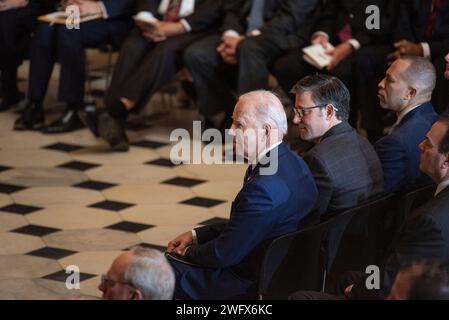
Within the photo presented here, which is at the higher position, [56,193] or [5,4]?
[5,4]

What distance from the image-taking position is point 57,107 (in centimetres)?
913

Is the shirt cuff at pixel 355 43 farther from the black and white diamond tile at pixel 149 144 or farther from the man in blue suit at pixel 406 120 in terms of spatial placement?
the man in blue suit at pixel 406 120

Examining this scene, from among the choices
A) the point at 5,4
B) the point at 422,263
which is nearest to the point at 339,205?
the point at 422,263

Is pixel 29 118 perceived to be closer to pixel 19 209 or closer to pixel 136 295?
pixel 19 209

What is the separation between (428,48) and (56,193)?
8.72ft

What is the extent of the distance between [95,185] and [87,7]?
1.92 meters

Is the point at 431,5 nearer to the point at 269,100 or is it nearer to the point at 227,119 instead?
the point at 227,119

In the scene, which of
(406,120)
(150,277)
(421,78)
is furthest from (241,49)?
(150,277)

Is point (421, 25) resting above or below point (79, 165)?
above

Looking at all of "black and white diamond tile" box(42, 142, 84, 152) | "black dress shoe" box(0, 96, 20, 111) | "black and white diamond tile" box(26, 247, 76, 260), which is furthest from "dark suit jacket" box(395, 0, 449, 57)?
"black dress shoe" box(0, 96, 20, 111)

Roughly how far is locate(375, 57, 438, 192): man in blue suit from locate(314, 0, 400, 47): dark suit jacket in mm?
2015

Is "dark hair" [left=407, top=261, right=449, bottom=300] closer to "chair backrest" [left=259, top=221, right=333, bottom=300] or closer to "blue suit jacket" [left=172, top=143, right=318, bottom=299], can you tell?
"chair backrest" [left=259, top=221, right=333, bottom=300]

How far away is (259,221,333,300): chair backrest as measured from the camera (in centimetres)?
→ 385

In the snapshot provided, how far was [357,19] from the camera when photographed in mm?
7586
